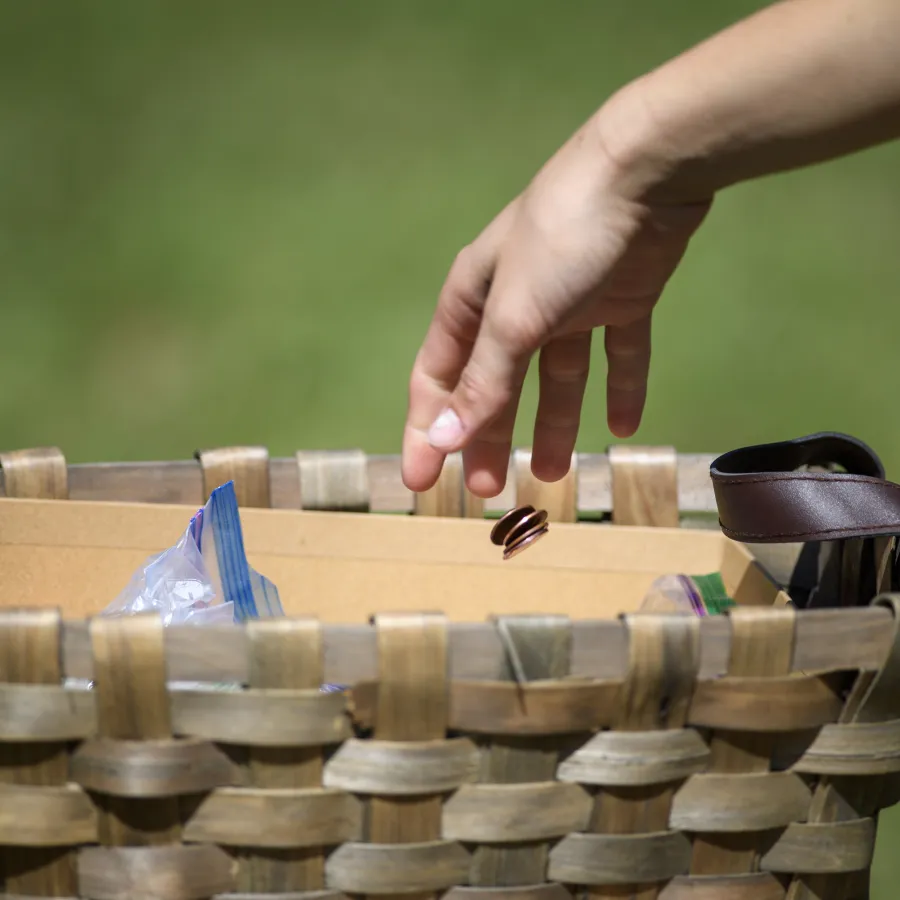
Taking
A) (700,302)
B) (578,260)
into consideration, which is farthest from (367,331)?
(578,260)

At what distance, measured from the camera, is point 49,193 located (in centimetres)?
174

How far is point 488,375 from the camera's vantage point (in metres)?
0.56

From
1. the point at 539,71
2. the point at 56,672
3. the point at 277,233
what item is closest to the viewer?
the point at 56,672

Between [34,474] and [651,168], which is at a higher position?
[651,168]

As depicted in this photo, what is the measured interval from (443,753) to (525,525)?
0.18 metres

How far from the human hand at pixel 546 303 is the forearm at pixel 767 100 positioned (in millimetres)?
19

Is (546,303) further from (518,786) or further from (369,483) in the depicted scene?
(369,483)

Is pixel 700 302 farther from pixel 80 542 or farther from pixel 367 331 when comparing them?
pixel 80 542

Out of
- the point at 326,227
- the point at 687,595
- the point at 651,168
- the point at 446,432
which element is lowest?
the point at 687,595

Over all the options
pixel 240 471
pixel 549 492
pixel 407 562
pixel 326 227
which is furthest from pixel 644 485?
pixel 326 227

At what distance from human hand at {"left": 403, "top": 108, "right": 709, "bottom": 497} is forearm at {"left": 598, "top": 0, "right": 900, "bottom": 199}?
0.02 meters

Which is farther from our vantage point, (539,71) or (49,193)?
(539,71)

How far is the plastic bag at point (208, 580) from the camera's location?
63cm

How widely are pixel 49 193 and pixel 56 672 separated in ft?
4.58
